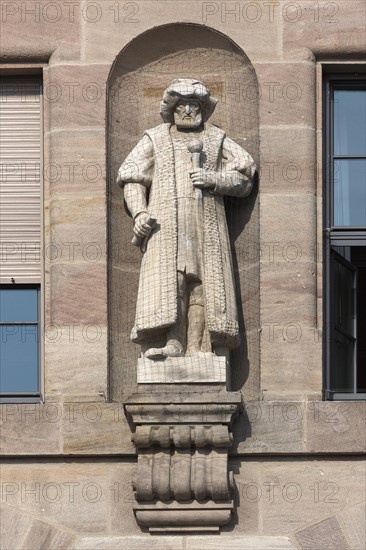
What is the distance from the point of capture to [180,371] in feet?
68.3

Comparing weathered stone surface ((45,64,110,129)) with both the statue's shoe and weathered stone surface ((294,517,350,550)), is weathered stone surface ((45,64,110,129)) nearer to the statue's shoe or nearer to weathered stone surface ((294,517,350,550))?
the statue's shoe

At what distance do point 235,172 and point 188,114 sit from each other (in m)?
0.53

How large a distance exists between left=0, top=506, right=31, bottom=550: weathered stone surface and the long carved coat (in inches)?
56.7

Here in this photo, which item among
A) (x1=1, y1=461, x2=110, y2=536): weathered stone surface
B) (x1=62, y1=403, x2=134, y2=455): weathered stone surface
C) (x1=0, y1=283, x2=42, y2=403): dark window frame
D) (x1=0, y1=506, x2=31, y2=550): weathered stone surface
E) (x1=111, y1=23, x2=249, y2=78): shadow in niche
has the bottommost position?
(x1=0, y1=506, x2=31, y2=550): weathered stone surface

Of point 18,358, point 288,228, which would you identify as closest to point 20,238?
point 18,358

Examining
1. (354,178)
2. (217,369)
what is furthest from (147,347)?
(354,178)

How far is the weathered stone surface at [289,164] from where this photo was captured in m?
21.4

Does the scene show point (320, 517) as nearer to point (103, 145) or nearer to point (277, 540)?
point (277, 540)

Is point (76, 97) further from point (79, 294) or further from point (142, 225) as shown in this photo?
point (79, 294)

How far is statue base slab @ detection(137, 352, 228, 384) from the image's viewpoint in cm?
2081

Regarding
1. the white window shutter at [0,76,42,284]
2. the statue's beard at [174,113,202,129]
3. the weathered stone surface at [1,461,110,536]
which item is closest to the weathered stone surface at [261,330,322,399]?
the weathered stone surface at [1,461,110,536]

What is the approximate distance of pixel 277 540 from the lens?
20734 millimetres

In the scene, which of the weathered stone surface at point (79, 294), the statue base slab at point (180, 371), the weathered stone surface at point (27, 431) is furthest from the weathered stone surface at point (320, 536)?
the weathered stone surface at point (79, 294)

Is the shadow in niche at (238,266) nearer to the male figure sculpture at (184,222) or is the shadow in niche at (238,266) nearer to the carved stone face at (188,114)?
the male figure sculpture at (184,222)
